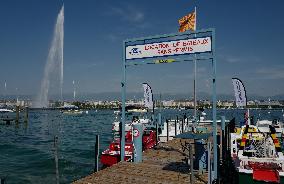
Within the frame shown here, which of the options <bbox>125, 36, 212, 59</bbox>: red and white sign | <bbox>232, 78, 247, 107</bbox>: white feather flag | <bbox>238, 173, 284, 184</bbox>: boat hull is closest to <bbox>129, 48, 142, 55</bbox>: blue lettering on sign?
<bbox>125, 36, 212, 59</bbox>: red and white sign

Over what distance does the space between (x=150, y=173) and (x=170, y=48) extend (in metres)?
5.40

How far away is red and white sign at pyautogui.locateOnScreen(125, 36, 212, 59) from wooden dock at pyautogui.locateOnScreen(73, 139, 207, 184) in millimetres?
5032

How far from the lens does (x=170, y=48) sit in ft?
43.9

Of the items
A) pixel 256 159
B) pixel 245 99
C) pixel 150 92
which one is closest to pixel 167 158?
pixel 256 159

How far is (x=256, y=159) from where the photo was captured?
11328mm

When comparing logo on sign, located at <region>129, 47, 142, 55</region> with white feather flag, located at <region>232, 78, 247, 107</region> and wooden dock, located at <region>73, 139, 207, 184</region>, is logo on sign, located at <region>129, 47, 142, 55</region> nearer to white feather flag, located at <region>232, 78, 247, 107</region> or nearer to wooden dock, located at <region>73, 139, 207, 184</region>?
wooden dock, located at <region>73, 139, 207, 184</region>

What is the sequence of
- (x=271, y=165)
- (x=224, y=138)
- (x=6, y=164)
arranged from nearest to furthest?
(x=271, y=165), (x=224, y=138), (x=6, y=164)

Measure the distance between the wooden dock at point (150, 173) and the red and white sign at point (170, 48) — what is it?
16.5 ft

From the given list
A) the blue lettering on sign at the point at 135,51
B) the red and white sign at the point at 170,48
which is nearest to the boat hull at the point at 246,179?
the red and white sign at the point at 170,48

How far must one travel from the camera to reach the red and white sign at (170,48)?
12.5 meters

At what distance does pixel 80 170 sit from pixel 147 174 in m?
11.2

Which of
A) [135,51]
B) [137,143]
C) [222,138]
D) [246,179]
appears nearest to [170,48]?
[135,51]

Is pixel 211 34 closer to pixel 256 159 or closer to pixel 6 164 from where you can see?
pixel 256 159

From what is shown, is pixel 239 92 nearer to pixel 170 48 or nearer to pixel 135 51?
pixel 170 48
